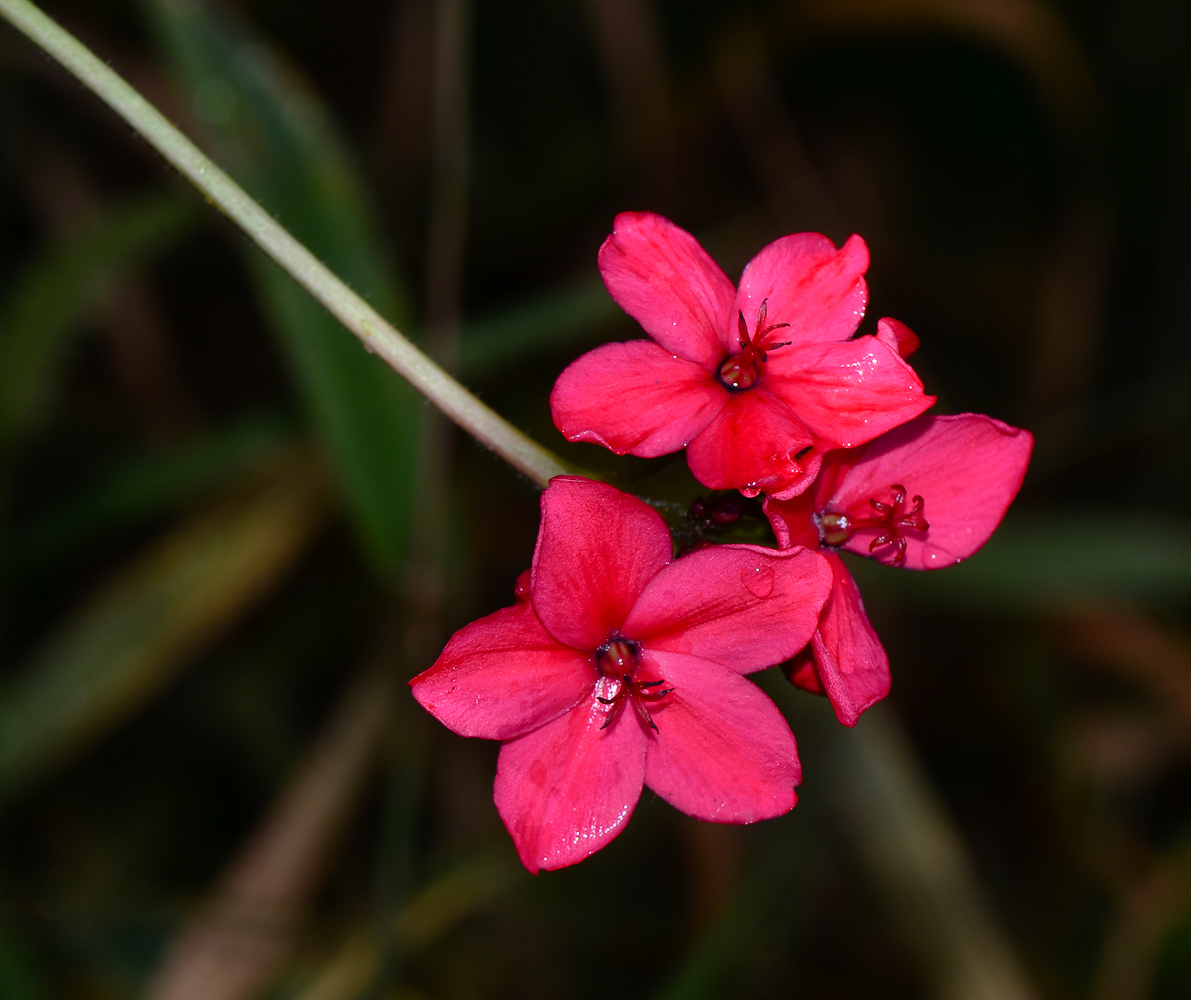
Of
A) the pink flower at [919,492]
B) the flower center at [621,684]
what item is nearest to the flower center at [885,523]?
the pink flower at [919,492]

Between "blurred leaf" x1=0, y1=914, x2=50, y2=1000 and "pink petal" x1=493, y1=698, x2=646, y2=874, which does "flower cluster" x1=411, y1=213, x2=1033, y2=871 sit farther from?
"blurred leaf" x1=0, y1=914, x2=50, y2=1000

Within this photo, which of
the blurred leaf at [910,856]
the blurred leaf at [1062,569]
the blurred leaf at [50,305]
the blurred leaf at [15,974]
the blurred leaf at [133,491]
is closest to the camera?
the blurred leaf at [15,974]

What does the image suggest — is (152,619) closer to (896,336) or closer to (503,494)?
(503,494)

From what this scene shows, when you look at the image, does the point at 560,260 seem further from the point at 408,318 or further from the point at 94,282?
the point at 94,282

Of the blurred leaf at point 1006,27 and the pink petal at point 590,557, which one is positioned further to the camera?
the blurred leaf at point 1006,27

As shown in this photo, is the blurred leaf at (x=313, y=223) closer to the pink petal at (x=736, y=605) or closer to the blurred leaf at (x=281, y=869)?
the blurred leaf at (x=281, y=869)

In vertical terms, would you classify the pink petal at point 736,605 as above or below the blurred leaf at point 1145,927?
above

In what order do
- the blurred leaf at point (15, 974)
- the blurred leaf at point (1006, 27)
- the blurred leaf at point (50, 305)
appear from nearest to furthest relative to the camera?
the blurred leaf at point (15, 974) → the blurred leaf at point (50, 305) → the blurred leaf at point (1006, 27)

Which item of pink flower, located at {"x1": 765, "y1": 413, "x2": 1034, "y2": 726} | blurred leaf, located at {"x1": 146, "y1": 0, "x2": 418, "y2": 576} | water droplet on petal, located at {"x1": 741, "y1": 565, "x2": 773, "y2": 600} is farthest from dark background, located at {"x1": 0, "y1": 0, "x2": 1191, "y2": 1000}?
water droplet on petal, located at {"x1": 741, "y1": 565, "x2": 773, "y2": 600}
